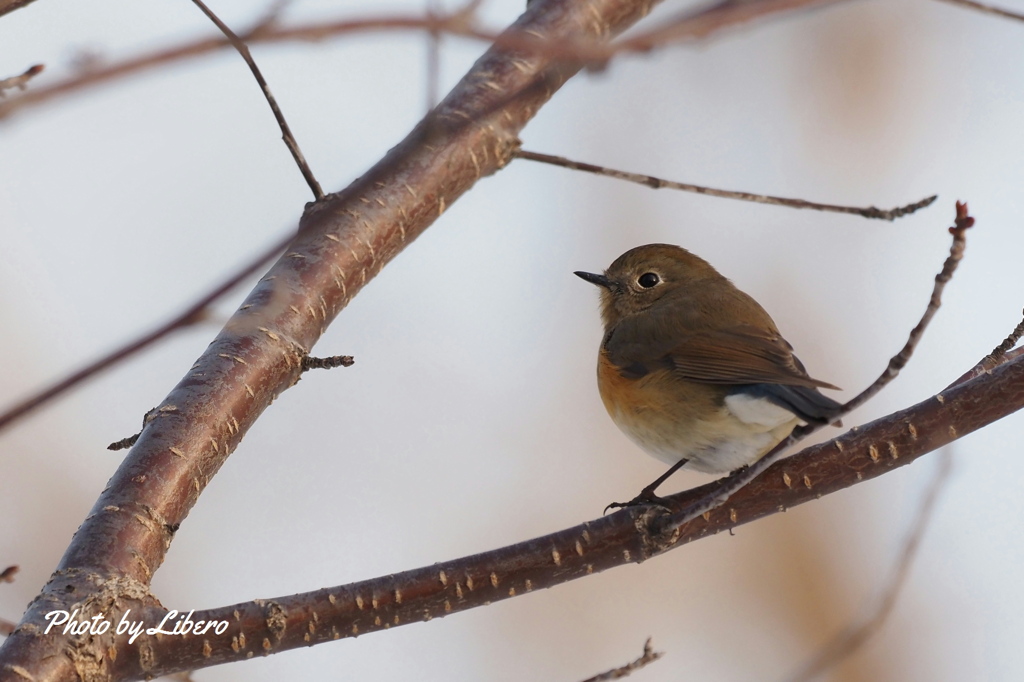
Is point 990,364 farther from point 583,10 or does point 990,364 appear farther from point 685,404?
point 583,10

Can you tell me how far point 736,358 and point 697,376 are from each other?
163 mm

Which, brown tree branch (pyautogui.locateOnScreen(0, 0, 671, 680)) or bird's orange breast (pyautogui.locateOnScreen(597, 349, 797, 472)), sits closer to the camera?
brown tree branch (pyautogui.locateOnScreen(0, 0, 671, 680))

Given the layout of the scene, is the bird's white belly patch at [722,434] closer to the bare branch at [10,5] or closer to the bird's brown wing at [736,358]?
the bird's brown wing at [736,358]

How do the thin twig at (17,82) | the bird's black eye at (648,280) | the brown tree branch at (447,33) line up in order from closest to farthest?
the brown tree branch at (447,33) → the thin twig at (17,82) → the bird's black eye at (648,280)

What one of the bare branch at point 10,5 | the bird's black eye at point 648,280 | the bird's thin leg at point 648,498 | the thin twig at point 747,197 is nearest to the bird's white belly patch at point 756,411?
the bird's thin leg at point 648,498

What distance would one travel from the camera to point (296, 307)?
9.77 feet

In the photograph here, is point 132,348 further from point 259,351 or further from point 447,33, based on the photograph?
point 259,351

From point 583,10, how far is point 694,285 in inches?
58.2

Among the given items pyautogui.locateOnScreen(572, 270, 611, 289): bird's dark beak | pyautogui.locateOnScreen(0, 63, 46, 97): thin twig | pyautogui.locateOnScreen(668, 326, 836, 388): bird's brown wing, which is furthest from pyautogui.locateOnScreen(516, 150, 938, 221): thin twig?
pyautogui.locateOnScreen(572, 270, 611, 289): bird's dark beak

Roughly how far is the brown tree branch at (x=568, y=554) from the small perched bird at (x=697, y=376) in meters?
0.17

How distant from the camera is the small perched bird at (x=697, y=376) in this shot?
335 cm

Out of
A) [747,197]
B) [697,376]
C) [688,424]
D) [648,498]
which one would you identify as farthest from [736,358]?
[747,197]

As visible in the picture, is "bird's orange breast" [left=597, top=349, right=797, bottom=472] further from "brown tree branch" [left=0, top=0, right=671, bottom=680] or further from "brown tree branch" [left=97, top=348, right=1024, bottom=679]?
"brown tree branch" [left=0, top=0, right=671, bottom=680]

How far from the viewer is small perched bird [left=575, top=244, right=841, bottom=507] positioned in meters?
3.35
